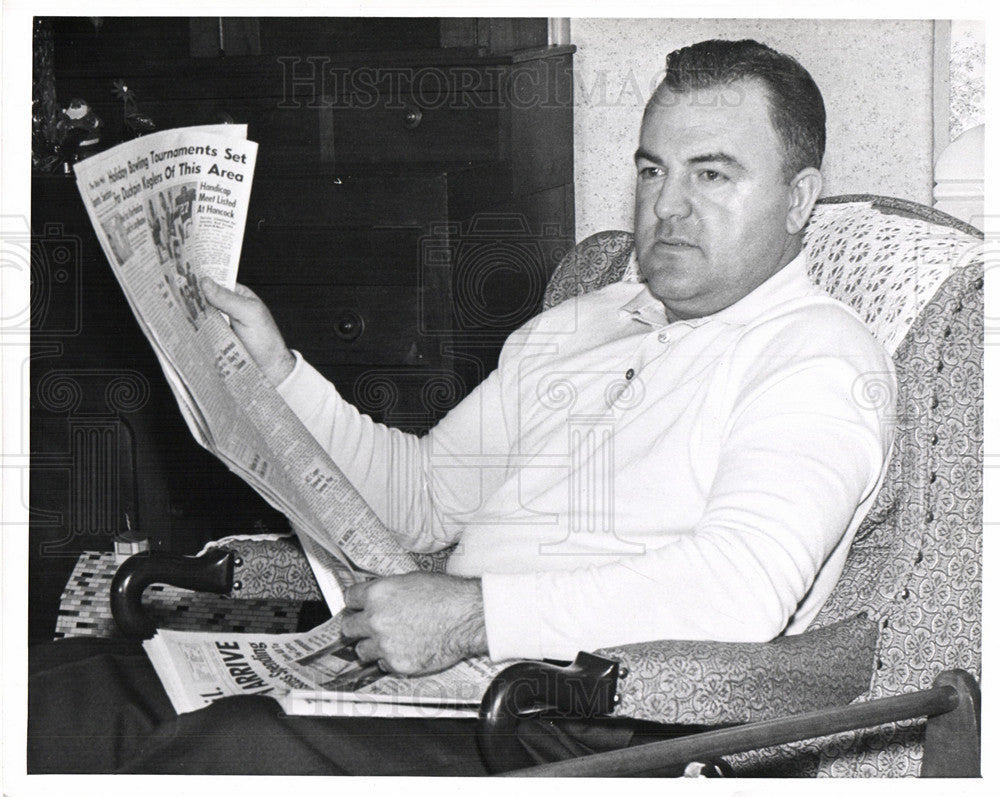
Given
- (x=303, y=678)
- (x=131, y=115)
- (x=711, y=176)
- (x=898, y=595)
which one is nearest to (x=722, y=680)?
(x=898, y=595)

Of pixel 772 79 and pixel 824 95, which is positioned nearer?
pixel 772 79

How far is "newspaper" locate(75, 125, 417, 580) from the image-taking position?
1.10m

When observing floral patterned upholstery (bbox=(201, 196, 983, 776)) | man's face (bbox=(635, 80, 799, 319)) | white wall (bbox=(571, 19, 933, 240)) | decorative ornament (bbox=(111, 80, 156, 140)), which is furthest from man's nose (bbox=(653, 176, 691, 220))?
decorative ornament (bbox=(111, 80, 156, 140))

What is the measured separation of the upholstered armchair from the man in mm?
39

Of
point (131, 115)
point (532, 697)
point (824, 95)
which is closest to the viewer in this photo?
point (532, 697)

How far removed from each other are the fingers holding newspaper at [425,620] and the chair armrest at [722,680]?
0.52 feet

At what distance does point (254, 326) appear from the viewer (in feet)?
4.21

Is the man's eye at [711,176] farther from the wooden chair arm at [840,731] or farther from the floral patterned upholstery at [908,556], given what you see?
the wooden chair arm at [840,731]

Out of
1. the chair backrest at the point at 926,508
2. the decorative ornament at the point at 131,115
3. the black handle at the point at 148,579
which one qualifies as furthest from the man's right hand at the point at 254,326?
the decorative ornament at the point at 131,115

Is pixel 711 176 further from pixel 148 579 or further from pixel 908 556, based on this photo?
pixel 148 579

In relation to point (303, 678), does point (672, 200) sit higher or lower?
higher

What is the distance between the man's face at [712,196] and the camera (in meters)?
1.18

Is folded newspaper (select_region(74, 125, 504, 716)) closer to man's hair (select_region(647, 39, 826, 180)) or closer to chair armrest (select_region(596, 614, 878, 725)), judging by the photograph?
chair armrest (select_region(596, 614, 878, 725))

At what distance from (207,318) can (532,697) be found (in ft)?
1.69
